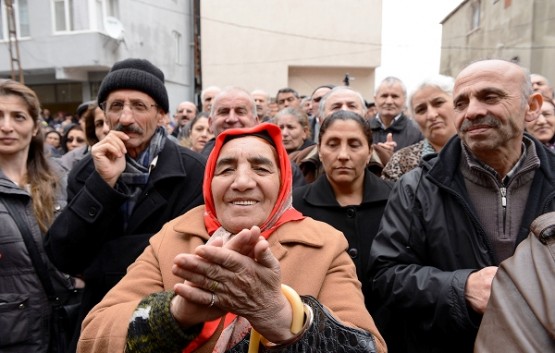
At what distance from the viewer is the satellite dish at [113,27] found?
16.8 metres

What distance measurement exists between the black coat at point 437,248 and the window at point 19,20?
64.6ft

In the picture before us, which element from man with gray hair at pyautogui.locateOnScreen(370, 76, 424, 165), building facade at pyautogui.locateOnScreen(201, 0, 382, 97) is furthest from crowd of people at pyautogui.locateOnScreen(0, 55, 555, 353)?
building facade at pyautogui.locateOnScreen(201, 0, 382, 97)

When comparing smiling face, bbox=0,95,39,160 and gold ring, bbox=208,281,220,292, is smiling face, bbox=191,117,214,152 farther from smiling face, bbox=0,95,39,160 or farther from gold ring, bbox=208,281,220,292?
gold ring, bbox=208,281,220,292

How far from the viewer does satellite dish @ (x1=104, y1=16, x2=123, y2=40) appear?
1683cm

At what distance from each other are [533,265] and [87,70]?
19230 mm

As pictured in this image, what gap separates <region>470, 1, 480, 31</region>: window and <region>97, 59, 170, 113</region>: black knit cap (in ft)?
69.0

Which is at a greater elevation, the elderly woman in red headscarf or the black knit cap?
the black knit cap

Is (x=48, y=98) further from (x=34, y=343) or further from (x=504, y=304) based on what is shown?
(x=504, y=304)

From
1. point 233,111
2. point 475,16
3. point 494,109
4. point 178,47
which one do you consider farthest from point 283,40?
point 494,109

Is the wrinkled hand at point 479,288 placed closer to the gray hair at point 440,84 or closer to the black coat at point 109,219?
the black coat at point 109,219

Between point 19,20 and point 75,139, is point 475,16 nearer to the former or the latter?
point 19,20

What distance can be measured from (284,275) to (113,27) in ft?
56.6

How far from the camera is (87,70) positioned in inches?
715

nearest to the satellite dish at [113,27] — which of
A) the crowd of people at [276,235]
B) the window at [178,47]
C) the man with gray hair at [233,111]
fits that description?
the window at [178,47]
